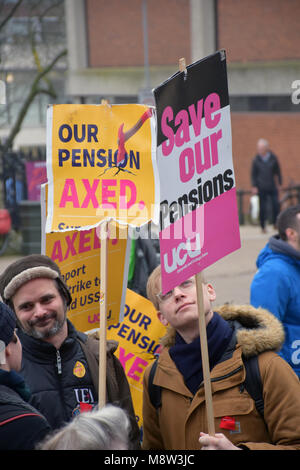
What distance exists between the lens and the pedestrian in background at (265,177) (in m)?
17.6

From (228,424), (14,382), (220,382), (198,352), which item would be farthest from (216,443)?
(14,382)

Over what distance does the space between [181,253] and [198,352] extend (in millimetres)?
439

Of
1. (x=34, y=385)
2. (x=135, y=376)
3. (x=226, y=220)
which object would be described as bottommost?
(x=135, y=376)

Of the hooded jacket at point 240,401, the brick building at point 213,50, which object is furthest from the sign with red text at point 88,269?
the brick building at point 213,50

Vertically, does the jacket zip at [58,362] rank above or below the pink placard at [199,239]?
below

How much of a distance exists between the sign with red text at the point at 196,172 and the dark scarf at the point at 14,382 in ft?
2.34

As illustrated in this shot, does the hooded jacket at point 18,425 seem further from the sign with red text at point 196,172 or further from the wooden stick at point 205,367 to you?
the sign with red text at point 196,172

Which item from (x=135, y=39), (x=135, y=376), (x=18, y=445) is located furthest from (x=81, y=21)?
(x=18, y=445)

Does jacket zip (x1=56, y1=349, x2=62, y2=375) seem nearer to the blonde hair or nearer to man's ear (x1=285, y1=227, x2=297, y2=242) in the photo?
the blonde hair

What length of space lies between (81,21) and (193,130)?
28.3 metres

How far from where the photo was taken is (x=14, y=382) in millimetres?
2584

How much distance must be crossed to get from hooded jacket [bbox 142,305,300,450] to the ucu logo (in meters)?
0.40

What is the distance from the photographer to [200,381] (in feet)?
10.1
